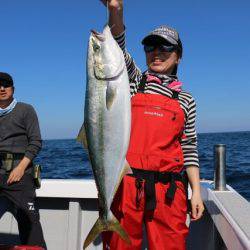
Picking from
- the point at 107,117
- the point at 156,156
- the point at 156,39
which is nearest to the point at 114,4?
the point at 156,39

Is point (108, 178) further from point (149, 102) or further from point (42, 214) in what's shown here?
point (42, 214)

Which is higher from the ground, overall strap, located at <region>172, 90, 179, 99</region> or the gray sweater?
overall strap, located at <region>172, 90, 179, 99</region>

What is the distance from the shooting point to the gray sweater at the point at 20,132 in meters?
4.88

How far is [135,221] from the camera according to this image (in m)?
2.99

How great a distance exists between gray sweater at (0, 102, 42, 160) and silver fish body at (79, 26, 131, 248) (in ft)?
7.20

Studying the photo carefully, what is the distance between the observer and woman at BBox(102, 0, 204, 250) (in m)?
2.98

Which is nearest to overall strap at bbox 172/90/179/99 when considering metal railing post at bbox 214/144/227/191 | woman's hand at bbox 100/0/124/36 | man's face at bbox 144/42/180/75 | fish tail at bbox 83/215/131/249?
man's face at bbox 144/42/180/75

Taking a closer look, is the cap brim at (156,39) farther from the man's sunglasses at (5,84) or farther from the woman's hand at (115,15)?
the man's sunglasses at (5,84)

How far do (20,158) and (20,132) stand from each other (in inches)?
11.9

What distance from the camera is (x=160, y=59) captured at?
321 cm

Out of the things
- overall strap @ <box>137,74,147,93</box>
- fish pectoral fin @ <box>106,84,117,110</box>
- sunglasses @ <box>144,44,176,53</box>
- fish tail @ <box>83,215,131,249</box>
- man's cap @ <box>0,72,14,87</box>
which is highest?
sunglasses @ <box>144,44,176,53</box>

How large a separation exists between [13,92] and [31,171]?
104 centimetres

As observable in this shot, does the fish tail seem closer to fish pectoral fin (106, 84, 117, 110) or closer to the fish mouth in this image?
fish pectoral fin (106, 84, 117, 110)

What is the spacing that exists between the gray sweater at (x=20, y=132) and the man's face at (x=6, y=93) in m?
0.18
